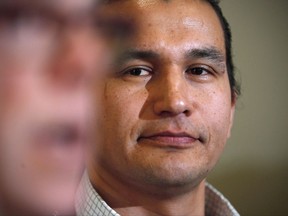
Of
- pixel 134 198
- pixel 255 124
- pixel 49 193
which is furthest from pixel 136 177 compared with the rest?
pixel 255 124

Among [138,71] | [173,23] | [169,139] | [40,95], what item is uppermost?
[173,23]

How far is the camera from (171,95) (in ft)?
2.57

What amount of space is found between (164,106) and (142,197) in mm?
252

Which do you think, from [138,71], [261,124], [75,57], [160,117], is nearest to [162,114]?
[160,117]

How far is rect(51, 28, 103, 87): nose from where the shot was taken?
27 cm

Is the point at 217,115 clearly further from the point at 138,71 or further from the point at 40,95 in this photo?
the point at 40,95

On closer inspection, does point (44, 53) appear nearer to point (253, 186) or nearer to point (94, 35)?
point (94, 35)

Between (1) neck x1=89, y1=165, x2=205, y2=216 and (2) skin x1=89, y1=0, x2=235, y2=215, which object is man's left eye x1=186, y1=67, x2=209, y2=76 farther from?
(1) neck x1=89, y1=165, x2=205, y2=216

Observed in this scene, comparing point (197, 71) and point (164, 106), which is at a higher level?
point (197, 71)

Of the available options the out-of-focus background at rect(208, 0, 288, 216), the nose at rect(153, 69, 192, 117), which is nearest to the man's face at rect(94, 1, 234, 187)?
the nose at rect(153, 69, 192, 117)

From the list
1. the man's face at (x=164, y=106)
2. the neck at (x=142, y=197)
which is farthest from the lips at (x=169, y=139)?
the neck at (x=142, y=197)

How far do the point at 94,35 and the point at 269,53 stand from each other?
46.4 inches

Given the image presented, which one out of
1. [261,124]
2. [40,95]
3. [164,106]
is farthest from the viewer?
[261,124]

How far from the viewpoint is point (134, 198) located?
0.88 meters
